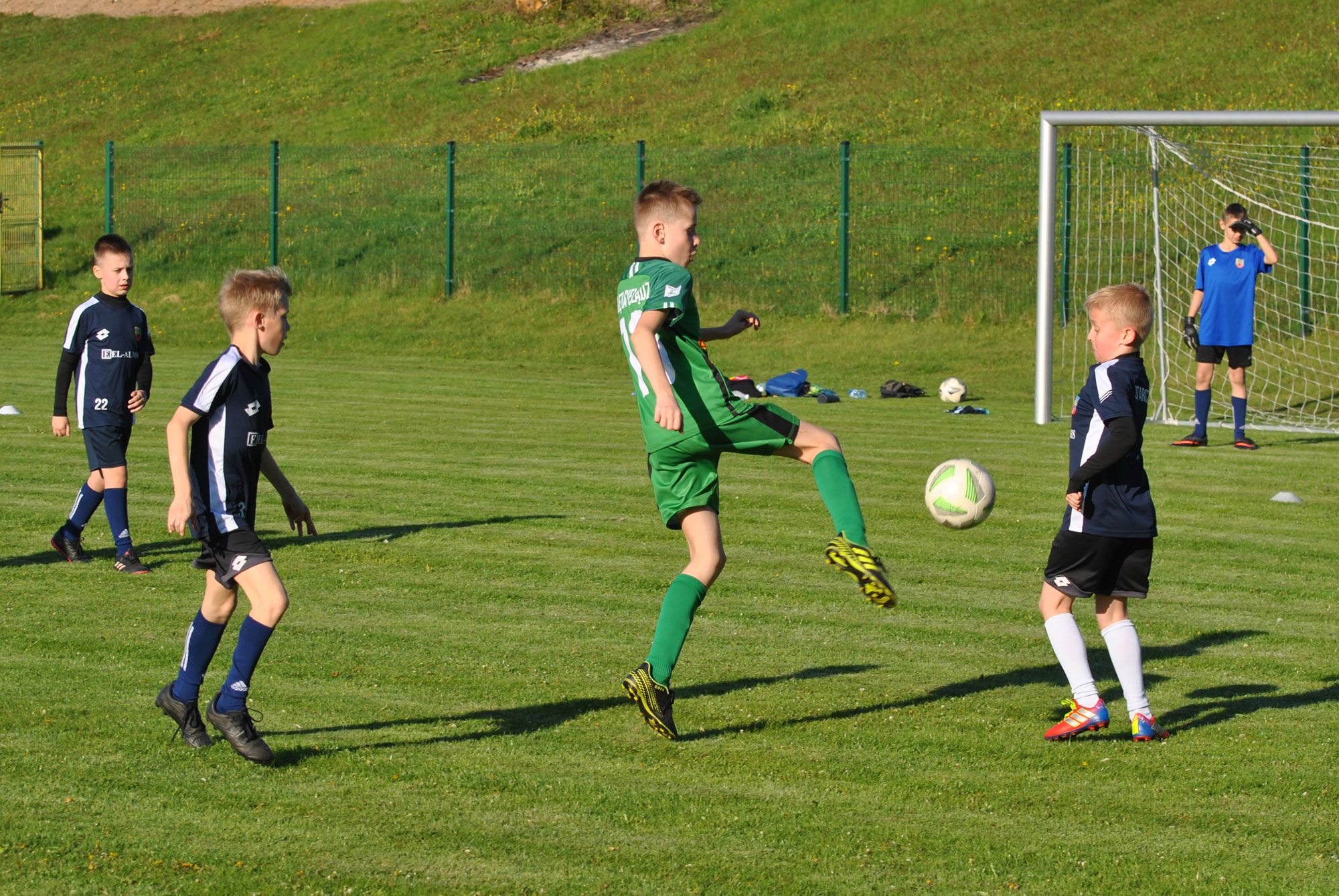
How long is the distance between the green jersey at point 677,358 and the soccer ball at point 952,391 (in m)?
12.9

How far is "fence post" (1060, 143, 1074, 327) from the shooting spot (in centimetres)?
2253

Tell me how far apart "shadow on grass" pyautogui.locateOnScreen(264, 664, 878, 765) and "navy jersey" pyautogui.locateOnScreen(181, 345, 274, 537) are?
2.79 feet

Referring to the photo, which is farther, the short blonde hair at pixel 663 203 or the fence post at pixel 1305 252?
the fence post at pixel 1305 252

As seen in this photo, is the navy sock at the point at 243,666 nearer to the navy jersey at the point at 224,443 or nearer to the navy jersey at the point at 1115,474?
the navy jersey at the point at 224,443

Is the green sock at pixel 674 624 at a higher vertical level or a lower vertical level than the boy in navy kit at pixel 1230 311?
lower

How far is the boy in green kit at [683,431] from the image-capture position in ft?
19.2

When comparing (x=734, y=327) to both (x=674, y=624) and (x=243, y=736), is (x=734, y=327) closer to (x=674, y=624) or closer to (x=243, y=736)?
(x=674, y=624)

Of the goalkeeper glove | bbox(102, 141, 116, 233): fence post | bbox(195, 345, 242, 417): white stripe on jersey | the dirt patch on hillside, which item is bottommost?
bbox(195, 345, 242, 417): white stripe on jersey

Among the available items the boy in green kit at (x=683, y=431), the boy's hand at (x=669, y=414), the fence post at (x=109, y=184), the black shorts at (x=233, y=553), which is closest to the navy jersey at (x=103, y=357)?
the black shorts at (x=233, y=553)

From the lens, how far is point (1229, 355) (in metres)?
15.2

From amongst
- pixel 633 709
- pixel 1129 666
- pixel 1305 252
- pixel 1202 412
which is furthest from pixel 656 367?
pixel 1305 252

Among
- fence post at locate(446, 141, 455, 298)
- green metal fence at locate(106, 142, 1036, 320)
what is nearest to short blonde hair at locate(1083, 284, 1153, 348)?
green metal fence at locate(106, 142, 1036, 320)

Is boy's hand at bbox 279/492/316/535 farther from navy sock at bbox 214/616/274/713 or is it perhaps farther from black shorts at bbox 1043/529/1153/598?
black shorts at bbox 1043/529/1153/598

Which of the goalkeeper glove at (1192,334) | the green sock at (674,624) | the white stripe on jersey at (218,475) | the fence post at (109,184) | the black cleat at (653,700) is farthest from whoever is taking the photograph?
the fence post at (109,184)
